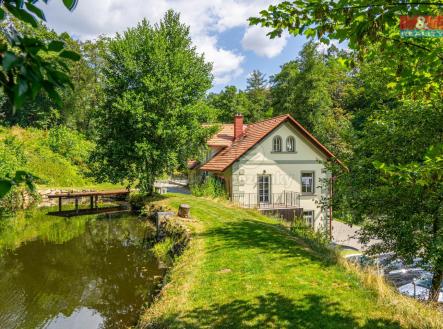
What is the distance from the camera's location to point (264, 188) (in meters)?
22.7

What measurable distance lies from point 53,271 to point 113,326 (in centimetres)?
426

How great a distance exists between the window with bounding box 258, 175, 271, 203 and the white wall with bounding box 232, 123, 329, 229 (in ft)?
0.91

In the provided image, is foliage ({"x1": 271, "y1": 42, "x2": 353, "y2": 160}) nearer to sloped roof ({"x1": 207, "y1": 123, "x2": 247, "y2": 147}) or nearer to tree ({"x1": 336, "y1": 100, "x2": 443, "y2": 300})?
sloped roof ({"x1": 207, "y1": 123, "x2": 247, "y2": 147})

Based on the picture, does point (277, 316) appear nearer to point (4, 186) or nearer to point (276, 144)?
point (4, 186)

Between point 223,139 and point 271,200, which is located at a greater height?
point 223,139

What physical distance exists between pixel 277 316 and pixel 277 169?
1769 cm

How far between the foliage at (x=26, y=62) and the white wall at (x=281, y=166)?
20.4 metres

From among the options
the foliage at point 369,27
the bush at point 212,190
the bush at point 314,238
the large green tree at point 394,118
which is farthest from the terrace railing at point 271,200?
the foliage at point 369,27

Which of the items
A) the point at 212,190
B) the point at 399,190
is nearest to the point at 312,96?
the point at 212,190

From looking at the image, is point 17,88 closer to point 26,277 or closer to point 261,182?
point 26,277

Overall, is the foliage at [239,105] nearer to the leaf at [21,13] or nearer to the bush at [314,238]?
the bush at [314,238]

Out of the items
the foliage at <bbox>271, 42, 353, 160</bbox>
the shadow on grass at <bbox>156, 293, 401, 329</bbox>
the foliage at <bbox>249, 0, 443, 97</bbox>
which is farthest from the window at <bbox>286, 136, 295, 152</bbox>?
the foliage at <bbox>249, 0, 443, 97</bbox>

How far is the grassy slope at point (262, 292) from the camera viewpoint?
5.34m

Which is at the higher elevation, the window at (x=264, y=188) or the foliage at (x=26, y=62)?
the foliage at (x=26, y=62)
